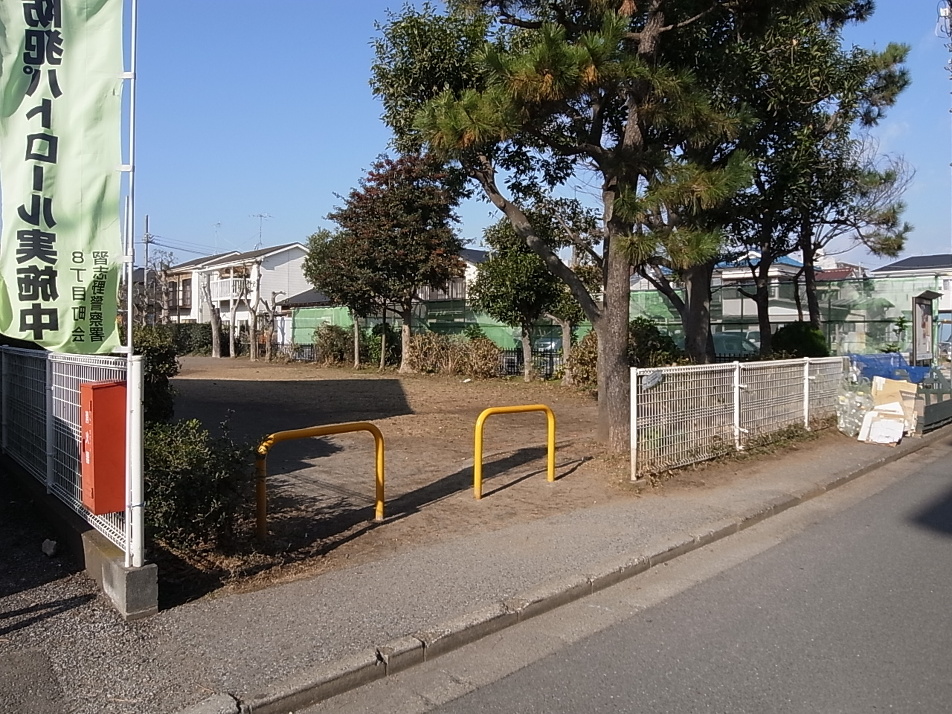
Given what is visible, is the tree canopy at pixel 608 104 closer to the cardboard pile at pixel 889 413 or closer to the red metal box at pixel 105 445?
the cardboard pile at pixel 889 413

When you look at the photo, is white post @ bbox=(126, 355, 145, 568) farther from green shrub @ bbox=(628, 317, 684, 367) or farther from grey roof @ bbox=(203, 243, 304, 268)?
grey roof @ bbox=(203, 243, 304, 268)

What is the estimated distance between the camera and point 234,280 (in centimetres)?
4719

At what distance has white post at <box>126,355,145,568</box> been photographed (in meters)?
4.41

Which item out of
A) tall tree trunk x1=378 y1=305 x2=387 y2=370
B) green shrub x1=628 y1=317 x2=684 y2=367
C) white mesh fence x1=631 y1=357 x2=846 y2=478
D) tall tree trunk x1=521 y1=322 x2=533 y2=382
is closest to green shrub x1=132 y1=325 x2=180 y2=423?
white mesh fence x1=631 y1=357 x2=846 y2=478

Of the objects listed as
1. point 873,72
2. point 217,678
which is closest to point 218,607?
point 217,678

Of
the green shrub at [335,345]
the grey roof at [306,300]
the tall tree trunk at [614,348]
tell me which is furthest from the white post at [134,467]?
the grey roof at [306,300]

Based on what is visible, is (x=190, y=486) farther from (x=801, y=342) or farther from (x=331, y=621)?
(x=801, y=342)

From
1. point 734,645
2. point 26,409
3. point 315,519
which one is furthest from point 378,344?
point 734,645

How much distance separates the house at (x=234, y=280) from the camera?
156ft

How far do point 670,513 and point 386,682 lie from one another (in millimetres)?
3977

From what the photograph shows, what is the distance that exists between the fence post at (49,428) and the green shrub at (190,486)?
1.11m

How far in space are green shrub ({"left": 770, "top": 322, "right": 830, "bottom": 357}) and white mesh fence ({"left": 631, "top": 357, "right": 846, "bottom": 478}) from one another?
Result: 6471 millimetres

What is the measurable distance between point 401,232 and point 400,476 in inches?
596

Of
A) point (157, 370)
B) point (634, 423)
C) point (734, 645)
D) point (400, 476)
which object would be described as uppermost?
point (157, 370)
